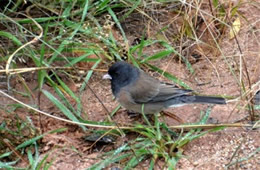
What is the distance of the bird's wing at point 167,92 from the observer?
386 cm

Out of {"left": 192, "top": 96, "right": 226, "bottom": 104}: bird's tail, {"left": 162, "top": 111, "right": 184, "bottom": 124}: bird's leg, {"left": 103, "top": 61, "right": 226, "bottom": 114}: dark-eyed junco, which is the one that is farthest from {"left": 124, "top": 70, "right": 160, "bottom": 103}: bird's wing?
{"left": 192, "top": 96, "right": 226, "bottom": 104}: bird's tail

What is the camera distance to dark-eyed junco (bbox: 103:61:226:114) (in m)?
3.86

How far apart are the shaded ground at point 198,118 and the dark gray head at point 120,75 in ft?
0.61

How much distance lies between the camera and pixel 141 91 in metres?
3.97

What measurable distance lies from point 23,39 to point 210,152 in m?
1.63

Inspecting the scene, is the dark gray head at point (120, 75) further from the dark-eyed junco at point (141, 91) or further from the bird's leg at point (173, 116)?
the bird's leg at point (173, 116)

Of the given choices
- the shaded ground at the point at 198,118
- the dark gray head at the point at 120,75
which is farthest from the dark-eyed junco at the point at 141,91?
the shaded ground at the point at 198,118

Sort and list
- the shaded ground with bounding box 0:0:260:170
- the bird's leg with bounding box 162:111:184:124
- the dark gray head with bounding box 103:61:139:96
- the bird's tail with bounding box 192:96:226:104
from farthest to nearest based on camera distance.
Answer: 1. the dark gray head with bounding box 103:61:139:96
2. the bird's leg with bounding box 162:111:184:124
3. the bird's tail with bounding box 192:96:226:104
4. the shaded ground with bounding box 0:0:260:170

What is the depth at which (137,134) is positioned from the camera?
11.9 ft

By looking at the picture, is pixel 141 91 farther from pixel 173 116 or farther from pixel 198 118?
pixel 198 118

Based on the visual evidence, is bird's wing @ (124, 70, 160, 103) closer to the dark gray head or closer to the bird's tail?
the dark gray head

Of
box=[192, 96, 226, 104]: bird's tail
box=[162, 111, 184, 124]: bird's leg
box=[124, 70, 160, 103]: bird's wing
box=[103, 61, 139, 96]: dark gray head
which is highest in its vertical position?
box=[103, 61, 139, 96]: dark gray head

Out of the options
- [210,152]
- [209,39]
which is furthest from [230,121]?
[209,39]

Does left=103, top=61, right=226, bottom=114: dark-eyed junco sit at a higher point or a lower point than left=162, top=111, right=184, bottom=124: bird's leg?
higher
